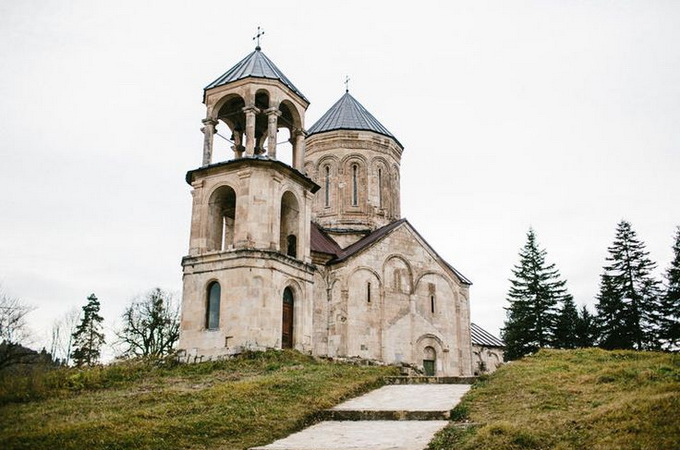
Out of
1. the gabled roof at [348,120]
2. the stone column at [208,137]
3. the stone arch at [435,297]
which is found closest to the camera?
the stone column at [208,137]

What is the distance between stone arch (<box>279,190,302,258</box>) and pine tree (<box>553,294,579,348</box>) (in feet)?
68.5

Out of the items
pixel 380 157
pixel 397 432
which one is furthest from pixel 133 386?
pixel 380 157

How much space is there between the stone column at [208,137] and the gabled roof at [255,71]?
1.25 m

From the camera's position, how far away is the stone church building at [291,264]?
61.2 feet

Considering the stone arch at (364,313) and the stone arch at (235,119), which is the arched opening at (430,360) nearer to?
the stone arch at (364,313)

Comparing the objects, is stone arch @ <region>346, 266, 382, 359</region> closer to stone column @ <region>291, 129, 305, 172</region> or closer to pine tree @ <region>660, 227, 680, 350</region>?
stone column @ <region>291, 129, 305, 172</region>

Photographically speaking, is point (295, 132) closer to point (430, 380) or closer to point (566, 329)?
point (430, 380)

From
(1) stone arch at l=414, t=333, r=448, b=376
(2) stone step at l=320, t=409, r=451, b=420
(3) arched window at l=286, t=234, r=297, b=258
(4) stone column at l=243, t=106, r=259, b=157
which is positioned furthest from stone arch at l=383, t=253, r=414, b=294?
(2) stone step at l=320, t=409, r=451, b=420

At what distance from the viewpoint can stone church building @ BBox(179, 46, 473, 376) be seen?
18.7m

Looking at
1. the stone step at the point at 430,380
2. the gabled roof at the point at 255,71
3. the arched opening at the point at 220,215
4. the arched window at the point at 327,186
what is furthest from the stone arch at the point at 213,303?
the arched window at the point at 327,186

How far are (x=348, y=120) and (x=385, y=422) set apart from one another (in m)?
19.5

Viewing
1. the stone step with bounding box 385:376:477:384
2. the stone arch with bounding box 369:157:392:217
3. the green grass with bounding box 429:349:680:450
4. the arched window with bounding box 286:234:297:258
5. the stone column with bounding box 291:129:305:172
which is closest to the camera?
the green grass with bounding box 429:349:680:450

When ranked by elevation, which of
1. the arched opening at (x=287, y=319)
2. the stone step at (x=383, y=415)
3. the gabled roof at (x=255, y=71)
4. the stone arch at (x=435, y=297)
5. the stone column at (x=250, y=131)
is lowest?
the stone step at (x=383, y=415)

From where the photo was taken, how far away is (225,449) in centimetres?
867
